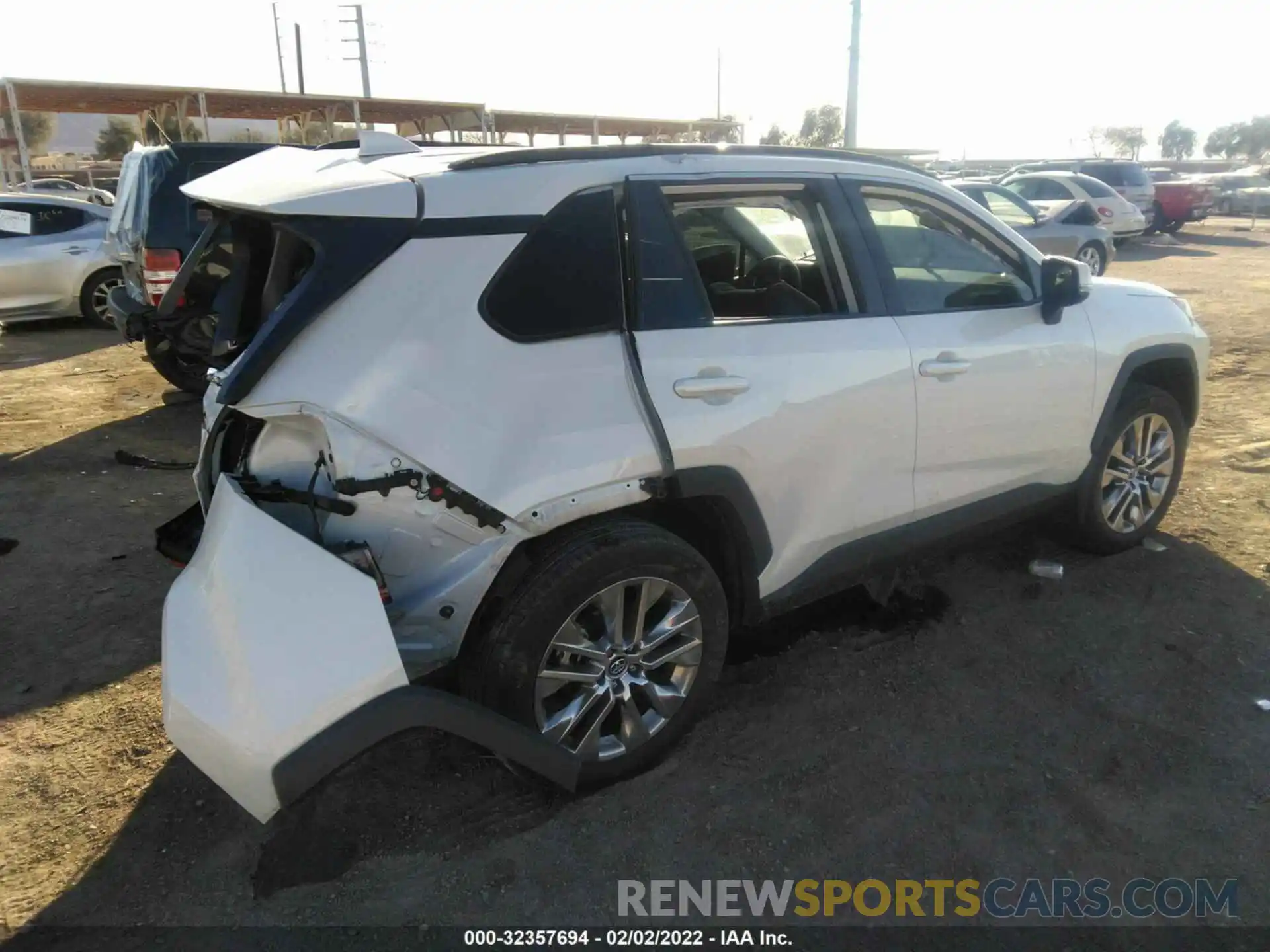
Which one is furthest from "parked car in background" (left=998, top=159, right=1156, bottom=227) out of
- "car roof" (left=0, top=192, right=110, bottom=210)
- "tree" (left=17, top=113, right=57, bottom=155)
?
"tree" (left=17, top=113, right=57, bottom=155)

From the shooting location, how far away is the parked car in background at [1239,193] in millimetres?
29547

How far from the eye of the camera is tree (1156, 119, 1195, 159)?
9712cm

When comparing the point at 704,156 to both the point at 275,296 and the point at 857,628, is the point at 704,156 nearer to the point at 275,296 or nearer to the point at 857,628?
the point at 275,296

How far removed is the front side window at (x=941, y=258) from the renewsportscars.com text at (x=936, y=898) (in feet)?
6.35

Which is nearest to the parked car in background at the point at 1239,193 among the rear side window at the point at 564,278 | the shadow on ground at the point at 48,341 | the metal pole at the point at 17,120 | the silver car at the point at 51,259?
the silver car at the point at 51,259

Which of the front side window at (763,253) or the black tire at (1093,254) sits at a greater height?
the front side window at (763,253)

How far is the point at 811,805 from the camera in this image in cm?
281

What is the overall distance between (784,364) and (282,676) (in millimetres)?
1751

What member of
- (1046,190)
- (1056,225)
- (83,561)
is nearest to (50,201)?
(83,561)

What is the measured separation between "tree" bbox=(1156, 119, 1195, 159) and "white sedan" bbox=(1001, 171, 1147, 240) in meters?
96.3

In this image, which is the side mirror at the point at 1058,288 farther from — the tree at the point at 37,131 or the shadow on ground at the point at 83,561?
the tree at the point at 37,131

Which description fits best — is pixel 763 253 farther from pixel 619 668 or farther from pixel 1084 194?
pixel 1084 194

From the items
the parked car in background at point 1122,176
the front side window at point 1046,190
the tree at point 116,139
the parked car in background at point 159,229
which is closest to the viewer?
the parked car in background at point 159,229

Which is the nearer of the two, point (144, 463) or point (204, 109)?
point (144, 463)
